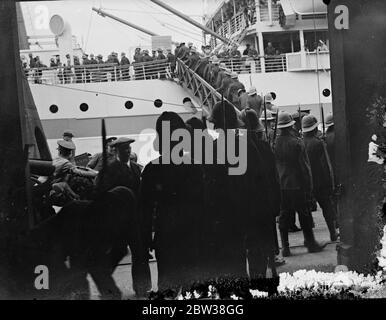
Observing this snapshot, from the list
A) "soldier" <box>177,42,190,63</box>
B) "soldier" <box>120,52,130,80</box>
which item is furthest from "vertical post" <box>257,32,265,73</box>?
"soldier" <box>120,52,130,80</box>

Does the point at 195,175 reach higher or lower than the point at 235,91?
lower

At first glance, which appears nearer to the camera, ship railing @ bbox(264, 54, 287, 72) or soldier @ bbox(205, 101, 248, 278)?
soldier @ bbox(205, 101, 248, 278)

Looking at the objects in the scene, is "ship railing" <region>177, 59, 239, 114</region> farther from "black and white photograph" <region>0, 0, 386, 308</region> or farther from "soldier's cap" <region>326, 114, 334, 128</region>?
"soldier's cap" <region>326, 114, 334, 128</region>

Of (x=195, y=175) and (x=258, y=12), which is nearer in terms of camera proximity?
(x=195, y=175)

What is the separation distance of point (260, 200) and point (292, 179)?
0.72ft

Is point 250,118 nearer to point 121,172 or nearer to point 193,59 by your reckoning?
point 193,59

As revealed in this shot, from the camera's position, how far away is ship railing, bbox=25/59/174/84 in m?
3.63

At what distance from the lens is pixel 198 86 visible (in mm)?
3662

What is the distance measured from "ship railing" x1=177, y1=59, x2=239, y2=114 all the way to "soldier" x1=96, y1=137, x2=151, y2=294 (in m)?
0.47

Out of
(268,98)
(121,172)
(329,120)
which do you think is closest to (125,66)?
(121,172)

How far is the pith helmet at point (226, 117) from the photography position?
356 cm

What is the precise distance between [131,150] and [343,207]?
126 centimetres

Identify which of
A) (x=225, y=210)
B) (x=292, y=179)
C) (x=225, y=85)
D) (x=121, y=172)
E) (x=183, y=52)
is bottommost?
(x=225, y=210)

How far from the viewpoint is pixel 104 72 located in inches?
144
